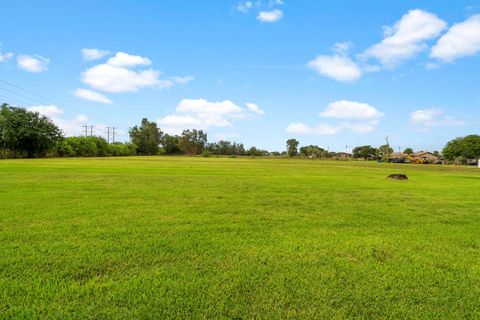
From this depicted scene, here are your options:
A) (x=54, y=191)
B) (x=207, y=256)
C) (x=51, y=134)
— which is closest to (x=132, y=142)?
(x=51, y=134)

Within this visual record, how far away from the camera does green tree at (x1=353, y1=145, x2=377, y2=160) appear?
437ft

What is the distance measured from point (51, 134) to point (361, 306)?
82.4m

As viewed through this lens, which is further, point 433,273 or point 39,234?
point 39,234

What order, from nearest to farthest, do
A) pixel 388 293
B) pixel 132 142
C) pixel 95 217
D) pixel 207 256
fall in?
1. pixel 388 293
2. pixel 207 256
3. pixel 95 217
4. pixel 132 142

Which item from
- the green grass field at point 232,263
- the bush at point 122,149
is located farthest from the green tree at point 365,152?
the green grass field at point 232,263

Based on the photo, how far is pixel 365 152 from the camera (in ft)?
442

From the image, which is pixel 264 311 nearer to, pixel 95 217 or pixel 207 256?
pixel 207 256

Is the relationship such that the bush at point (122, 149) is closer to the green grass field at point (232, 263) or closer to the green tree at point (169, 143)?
the green tree at point (169, 143)

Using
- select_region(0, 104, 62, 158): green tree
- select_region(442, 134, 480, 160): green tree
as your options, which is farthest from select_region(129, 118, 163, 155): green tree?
select_region(442, 134, 480, 160): green tree

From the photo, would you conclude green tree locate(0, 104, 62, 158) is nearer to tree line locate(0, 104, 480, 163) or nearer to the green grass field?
tree line locate(0, 104, 480, 163)

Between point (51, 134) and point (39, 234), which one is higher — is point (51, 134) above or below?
above

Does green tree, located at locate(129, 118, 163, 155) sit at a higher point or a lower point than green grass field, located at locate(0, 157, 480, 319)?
higher

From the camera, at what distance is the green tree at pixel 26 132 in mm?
62031

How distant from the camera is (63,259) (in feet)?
14.8
